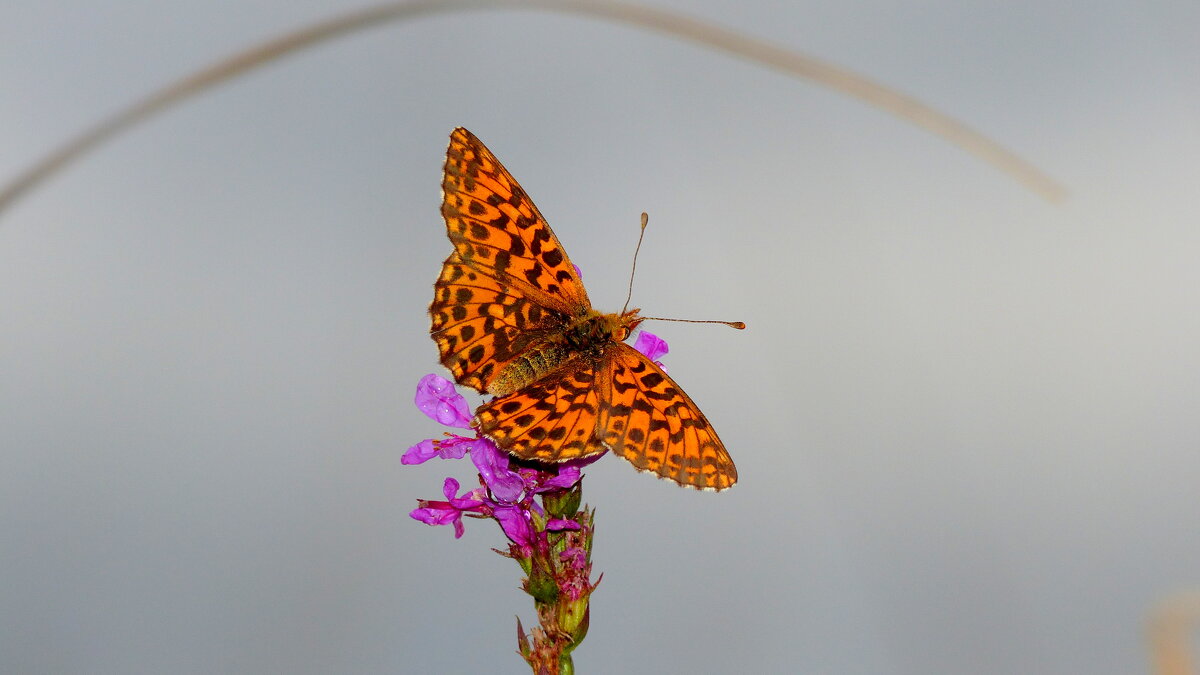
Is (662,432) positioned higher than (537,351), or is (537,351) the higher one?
(537,351)

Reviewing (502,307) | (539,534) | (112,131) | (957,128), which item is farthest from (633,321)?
(112,131)

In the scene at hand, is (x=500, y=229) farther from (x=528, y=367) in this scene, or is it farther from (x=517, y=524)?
(x=517, y=524)

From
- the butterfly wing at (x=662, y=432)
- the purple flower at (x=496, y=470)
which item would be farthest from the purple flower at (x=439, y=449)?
the butterfly wing at (x=662, y=432)

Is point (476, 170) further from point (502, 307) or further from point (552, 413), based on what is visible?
point (552, 413)

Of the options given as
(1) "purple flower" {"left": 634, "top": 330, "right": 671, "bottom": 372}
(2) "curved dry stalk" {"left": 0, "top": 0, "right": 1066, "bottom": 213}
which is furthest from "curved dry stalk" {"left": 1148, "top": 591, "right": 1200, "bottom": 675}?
(1) "purple flower" {"left": 634, "top": 330, "right": 671, "bottom": 372}

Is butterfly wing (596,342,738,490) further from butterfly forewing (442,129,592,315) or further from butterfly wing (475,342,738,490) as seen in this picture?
butterfly forewing (442,129,592,315)

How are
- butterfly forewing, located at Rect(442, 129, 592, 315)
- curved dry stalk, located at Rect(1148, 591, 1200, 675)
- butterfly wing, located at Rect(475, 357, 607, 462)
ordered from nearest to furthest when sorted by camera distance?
1. curved dry stalk, located at Rect(1148, 591, 1200, 675)
2. butterfly wing, located at Rect(475, 357, 607, 462)
3. butterfly forewing, located at Rect(442, 129, 592, 315)

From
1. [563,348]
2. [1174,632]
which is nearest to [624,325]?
[563,348]

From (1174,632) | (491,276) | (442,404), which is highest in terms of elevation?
(491,276)
